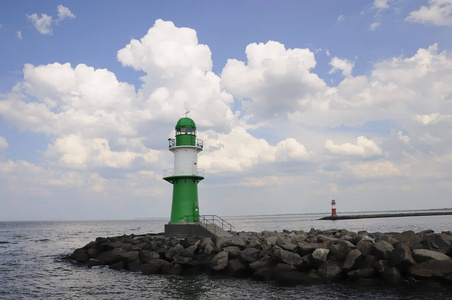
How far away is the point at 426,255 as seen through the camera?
39.4 ft

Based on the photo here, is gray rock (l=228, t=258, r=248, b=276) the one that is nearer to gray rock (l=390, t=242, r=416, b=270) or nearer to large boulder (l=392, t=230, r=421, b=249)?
gray rock (l=390, t=242, r=416, b=270)

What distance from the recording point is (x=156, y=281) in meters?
14.2

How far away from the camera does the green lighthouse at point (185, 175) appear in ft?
71.8

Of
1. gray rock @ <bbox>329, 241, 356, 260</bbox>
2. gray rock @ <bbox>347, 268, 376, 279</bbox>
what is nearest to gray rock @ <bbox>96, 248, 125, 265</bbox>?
gray rock @ <bbox>329, 241, 356, 260</bbox>

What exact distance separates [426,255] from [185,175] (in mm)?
13036

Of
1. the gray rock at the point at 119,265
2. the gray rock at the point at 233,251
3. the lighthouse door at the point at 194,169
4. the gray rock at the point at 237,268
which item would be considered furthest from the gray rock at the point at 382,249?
the lighthouse door at the point at 194,169

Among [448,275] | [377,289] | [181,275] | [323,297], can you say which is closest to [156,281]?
[181,275]

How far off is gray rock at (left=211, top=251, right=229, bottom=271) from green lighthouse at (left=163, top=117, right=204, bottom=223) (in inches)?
270

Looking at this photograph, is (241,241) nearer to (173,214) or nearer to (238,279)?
(238,279)

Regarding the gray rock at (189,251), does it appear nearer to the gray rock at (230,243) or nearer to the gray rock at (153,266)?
the gray rock at (153,266)

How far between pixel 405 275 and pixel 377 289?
1.33 meters

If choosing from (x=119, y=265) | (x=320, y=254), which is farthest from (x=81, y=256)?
(x=320, y=254)

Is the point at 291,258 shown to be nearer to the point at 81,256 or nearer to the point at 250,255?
the point at 250,255

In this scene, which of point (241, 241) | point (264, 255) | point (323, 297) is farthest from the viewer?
point (241, 241)
